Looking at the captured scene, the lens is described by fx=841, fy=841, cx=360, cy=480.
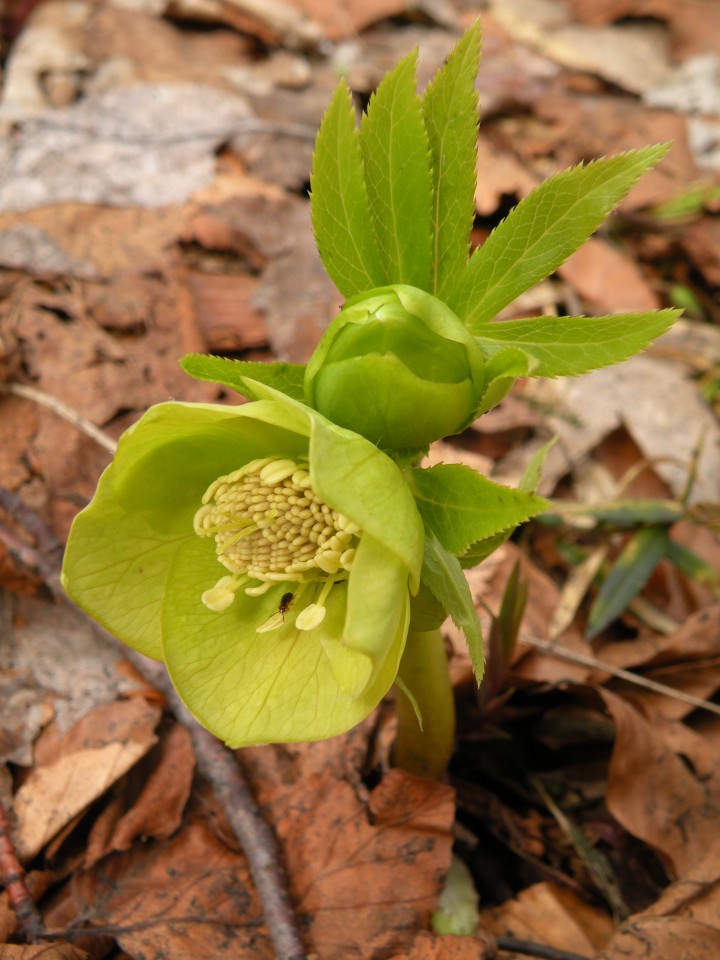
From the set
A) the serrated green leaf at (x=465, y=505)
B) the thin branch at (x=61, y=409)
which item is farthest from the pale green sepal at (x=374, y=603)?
the thin branch at (x=61, y=409)

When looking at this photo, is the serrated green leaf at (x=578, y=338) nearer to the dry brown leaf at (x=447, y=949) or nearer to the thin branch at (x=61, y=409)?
the dry brown leaf at (x=447, y=949)

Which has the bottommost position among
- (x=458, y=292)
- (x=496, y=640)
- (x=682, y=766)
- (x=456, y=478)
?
(x=682, y=766)

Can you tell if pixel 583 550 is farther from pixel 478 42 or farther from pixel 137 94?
pixel 137 94

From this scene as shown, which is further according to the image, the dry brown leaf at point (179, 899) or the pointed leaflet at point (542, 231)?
the dry brown leaf at point (179, 899)

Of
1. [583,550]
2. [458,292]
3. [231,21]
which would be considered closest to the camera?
[458,292]

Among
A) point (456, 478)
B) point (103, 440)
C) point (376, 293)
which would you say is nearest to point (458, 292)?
point (376, 293)

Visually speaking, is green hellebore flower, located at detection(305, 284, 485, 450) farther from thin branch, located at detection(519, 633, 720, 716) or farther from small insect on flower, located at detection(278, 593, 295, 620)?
thin branch, located at detection(519, 633, 720, 716)
